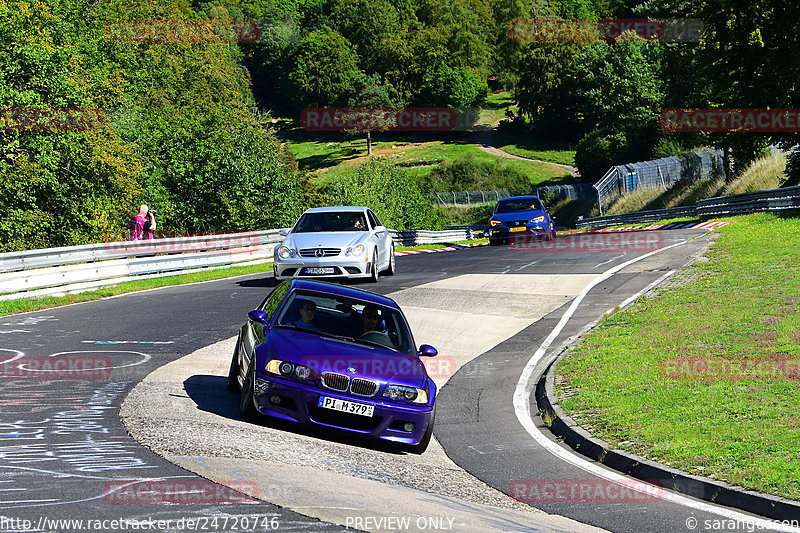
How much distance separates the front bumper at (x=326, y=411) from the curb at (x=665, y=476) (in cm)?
180

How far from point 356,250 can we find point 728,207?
2685cm

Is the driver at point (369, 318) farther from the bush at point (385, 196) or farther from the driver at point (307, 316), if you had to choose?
the bush at point (385, 196)

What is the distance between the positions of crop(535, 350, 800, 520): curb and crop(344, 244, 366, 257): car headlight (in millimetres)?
9314

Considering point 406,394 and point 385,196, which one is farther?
point 385,196

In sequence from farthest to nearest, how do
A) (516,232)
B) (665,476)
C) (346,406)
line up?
(516,232) → (346,406) → (665,476)

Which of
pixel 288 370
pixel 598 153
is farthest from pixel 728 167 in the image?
pixel 288 370

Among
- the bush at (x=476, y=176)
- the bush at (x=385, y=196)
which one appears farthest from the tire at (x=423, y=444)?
the bush at (x=476, y=176)

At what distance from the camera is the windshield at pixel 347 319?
372 inches

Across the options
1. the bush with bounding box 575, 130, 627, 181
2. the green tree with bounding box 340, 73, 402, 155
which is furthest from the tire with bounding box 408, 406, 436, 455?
the green tree with bounding box 340, 73, 402, 155

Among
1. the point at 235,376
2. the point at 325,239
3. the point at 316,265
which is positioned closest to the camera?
the point at 235,376

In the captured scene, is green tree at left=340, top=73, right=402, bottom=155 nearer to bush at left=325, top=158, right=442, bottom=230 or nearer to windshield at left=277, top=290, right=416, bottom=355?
bush at left=325, top=158, right=442, bottom=230

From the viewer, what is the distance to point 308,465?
7.52m

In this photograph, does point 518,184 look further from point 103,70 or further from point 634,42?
point 103,70

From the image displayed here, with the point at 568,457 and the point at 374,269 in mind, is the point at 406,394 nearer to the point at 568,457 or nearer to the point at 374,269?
the point at 568,457
